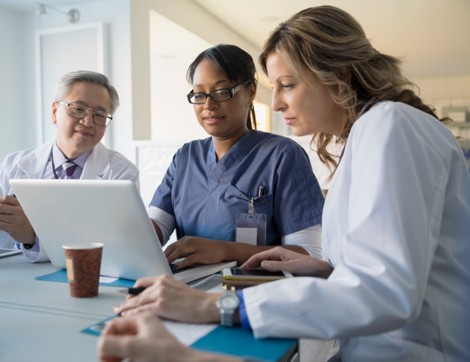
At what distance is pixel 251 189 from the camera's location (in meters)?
1.50

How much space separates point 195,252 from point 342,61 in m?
0.63

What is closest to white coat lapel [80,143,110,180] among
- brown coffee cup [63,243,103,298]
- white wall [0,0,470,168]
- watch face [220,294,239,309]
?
brown coffee cup [63,243,103,298]

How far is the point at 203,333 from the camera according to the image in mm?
732

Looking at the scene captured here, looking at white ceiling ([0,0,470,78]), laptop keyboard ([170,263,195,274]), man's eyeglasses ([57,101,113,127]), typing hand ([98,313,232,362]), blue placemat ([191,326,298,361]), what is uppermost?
white ceiling ([0,0,470,78])

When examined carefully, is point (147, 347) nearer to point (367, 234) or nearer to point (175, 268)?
point (367, 234)

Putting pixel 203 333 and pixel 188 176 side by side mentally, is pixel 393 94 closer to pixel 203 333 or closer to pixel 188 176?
pixel 203 333

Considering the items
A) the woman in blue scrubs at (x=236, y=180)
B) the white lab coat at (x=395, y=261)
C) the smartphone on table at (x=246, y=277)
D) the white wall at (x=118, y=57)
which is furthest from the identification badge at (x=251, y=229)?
the white wall at (x=118, y=57)

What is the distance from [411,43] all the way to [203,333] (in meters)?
6.51

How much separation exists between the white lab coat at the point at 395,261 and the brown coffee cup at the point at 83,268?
39cm

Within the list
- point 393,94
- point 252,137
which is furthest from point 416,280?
point 252,137

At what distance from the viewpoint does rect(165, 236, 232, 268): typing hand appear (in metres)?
1.18

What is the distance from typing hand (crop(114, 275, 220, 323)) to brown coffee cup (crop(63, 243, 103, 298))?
18 centimetres

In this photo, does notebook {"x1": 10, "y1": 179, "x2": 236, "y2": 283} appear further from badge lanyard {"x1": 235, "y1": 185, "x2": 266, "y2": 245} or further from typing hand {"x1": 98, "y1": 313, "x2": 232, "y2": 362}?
typing hand {"x1": 98, "y1": 313, "x2": 232, "y2": 362}

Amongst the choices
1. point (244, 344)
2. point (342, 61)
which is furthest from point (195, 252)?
point (342, 61)
